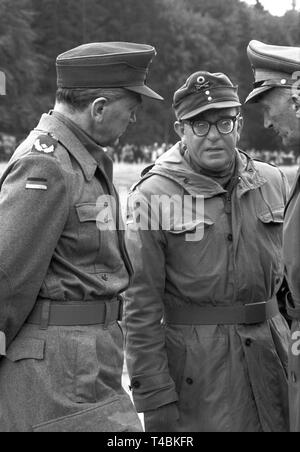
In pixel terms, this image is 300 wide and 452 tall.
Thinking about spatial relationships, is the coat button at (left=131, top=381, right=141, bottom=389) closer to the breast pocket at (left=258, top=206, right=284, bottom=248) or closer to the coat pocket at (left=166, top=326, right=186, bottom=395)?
the coat pocket at (left=166, top=326, right=186, bottom=395)

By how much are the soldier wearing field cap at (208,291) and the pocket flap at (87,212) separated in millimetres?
775

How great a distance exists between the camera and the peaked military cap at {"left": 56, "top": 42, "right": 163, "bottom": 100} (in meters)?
3.71

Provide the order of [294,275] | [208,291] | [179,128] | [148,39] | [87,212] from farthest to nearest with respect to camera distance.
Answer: [148,39] < [179,128] < [208,291] < [294,275] < [87,212]

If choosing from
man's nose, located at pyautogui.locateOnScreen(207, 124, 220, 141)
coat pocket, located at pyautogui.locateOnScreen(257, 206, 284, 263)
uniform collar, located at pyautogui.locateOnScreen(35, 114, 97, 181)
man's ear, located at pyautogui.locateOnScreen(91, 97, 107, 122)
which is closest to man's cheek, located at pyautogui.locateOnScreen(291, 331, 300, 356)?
coat pocket, located at pyautogui.locateOnScreen(257, 206, 284, 263)

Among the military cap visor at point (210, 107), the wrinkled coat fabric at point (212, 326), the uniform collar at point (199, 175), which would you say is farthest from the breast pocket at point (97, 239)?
the military cap visor at point (210, 107)

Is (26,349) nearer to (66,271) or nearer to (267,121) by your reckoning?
(66,271)

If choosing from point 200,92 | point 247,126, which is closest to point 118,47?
point 200,92

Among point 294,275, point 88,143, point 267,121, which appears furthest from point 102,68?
point 294,275

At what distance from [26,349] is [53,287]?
0.82ft

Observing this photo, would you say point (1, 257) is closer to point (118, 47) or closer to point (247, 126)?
point (118, 47)

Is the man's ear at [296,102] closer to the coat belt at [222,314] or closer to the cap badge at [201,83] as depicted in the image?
the cap badge at [201,83]

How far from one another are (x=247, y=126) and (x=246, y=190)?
63023 mm

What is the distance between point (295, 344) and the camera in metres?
3.89
